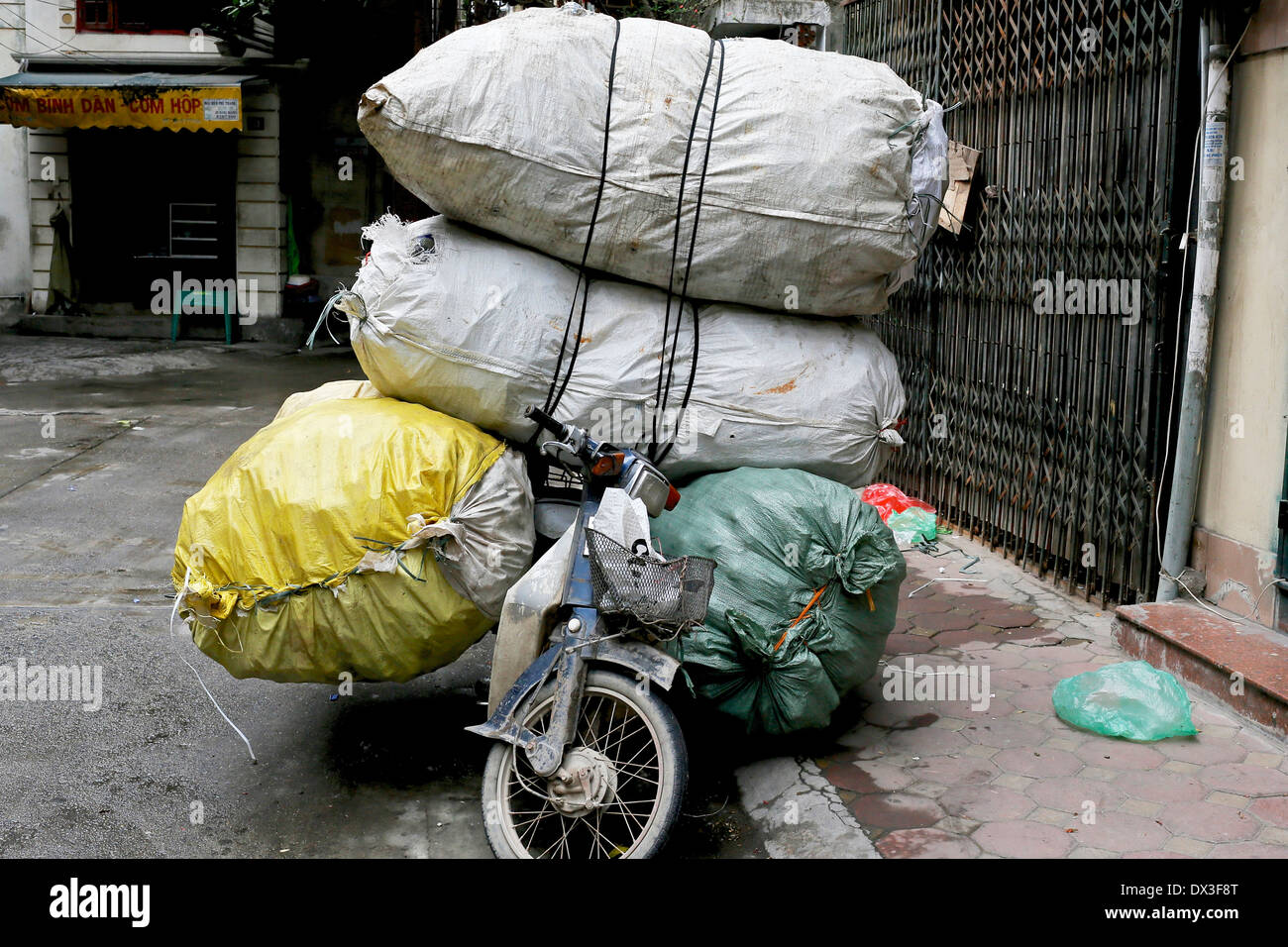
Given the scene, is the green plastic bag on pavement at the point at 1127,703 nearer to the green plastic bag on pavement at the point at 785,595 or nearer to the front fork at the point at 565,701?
the green plastic bag on pavement at the point at 785,595

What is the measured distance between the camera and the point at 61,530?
645cm

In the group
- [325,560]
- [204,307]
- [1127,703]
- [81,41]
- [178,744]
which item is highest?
[81,41]

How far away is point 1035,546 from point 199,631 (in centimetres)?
402

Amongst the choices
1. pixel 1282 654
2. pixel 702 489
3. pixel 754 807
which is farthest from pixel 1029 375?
pixel 754 807

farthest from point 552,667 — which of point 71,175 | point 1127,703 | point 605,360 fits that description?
point 71,175

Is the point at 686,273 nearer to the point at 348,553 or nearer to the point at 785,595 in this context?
the point at 785,595

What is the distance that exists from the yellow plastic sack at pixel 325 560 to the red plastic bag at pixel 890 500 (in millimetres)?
3752

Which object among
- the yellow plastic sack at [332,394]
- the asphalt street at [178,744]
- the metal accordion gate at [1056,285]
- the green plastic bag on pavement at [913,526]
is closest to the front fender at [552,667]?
the asphalt street at [178,744]

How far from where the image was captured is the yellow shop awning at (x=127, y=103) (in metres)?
14.3

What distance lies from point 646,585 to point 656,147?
1.39m

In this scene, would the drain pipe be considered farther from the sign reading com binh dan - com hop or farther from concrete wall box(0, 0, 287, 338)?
concrete wall box(0, 0, 287, 338)

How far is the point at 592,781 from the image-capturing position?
3.03 metres

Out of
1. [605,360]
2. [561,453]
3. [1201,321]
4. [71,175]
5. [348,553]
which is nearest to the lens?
[348,553]

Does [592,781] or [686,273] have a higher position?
[686,273]
